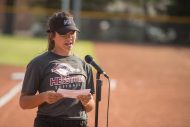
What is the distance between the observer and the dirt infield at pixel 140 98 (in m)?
10.0

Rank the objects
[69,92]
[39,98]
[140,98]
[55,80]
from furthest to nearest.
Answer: [140,98], [55,80], [39,98], [69,92]

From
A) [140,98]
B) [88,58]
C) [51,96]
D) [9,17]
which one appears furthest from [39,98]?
[9,17]

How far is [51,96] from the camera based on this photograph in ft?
14.6

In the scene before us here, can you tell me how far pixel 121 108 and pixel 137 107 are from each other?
45 cm

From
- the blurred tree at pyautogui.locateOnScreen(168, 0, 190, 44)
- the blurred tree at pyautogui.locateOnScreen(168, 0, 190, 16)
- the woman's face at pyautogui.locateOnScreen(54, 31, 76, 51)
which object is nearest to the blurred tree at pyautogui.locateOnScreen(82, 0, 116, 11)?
the blurred tree at pyautogui.locateOnScreen(168, 0, 190, 16)

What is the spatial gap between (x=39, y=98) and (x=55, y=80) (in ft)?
0.78

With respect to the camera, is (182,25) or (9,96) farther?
(182,25)

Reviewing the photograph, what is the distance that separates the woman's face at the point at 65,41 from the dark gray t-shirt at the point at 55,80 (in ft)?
0.33

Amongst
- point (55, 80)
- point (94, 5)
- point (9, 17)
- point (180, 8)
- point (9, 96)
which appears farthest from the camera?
point (94, 5)

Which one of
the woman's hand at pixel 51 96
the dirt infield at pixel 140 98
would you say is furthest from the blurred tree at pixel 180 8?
the woman's hand at pixel 51 96

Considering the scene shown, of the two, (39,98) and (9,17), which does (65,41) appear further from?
(9,17)

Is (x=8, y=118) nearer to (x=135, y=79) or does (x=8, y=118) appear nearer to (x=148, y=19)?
(x=135, y=79)

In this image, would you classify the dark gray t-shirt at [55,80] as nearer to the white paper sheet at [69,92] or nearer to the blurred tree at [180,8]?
the white paper sheet at [69,92]

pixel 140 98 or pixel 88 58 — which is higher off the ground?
pixel 88 58
